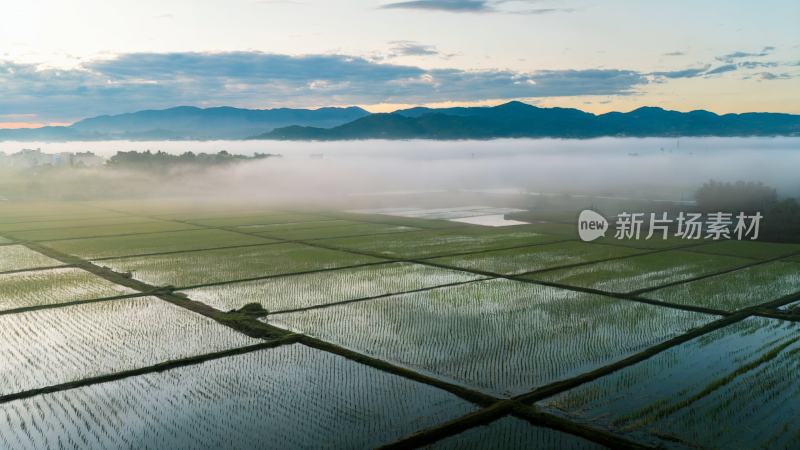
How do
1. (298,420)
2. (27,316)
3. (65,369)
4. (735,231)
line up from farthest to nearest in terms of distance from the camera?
(735,231), (27,316), (65,369), (298,420)

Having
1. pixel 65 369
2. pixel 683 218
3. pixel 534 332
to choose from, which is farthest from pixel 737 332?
pixel 683 218

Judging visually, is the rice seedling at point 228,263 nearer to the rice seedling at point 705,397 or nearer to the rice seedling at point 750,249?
the rice seedling at point 705,397

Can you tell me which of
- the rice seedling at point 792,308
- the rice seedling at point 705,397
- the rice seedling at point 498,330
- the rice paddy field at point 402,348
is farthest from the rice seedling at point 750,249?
the rice seedling at point 705,397

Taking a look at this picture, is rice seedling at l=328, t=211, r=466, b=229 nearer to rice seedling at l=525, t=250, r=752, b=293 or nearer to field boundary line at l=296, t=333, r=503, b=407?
rice seedling at l=525, t=250, r=752, b=293

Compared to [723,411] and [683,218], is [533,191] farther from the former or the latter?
[723,411]

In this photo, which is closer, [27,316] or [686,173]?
[27,316]
